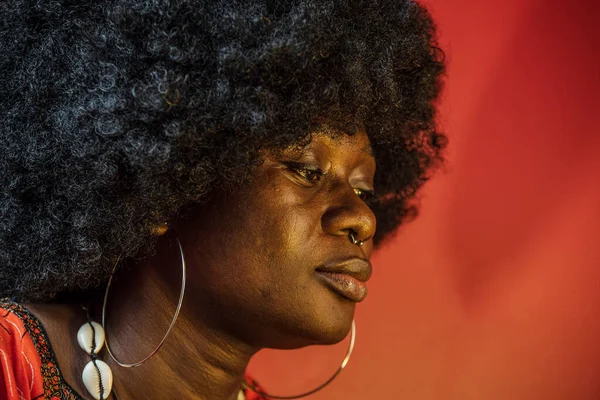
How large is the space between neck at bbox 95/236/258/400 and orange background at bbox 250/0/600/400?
80cm

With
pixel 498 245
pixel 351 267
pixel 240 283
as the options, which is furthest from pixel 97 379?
pixel 498 245

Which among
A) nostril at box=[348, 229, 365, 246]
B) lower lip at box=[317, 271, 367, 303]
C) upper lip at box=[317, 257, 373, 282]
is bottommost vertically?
lower lip at box=[317, 271, 367, 303]

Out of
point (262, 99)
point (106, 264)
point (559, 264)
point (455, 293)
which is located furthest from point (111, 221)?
point (559, 264)

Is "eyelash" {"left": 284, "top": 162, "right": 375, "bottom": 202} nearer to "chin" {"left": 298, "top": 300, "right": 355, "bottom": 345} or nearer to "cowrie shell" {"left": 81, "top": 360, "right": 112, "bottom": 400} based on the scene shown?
"chin" {"left": 298, "top": 300, "right": 355, "bottom": 345}

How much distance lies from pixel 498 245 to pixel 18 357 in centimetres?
145

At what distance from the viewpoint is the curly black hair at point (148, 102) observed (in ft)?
4.88

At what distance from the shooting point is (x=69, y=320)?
174 cm

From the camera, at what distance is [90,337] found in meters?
1.72

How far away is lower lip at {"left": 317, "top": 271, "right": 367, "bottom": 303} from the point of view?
1.62 metres

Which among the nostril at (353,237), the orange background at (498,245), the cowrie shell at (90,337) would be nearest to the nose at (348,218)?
the nostril at (353,237)

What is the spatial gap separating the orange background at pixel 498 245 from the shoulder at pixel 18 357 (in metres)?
1.02

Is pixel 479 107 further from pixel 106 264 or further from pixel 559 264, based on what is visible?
pixel 106 264

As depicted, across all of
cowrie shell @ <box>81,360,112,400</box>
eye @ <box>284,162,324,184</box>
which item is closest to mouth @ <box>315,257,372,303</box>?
eye @ <box>284,162,324,184</box>

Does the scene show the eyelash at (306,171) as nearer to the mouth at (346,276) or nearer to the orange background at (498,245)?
the mouth at (346,276)
